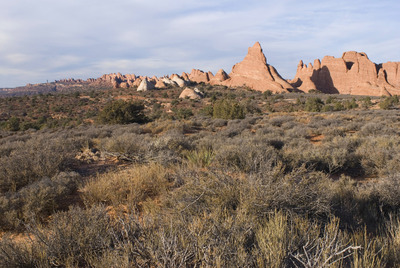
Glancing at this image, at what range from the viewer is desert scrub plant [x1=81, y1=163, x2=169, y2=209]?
3.60 metres

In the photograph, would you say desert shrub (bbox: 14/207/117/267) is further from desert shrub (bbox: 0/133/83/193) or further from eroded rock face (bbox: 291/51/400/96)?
eroded rock face (bbox: 291/51/400/96)

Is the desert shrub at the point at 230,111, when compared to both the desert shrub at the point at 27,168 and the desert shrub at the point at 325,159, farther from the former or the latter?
the desert shrub at the point at 27,168

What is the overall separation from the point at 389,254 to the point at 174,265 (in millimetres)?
1967

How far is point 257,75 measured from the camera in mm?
69938

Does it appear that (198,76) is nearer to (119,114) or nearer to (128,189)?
(119,114)

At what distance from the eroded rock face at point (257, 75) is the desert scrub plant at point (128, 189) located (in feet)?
210

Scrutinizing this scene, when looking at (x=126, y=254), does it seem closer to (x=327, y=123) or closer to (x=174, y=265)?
(x=174, y=265)

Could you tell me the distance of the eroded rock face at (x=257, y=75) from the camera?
6531 cm

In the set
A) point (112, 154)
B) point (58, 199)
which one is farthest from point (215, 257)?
point (112, 154)

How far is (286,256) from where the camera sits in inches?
69.7

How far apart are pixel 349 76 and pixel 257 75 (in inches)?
1150

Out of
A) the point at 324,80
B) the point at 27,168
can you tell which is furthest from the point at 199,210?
the point at 324,80

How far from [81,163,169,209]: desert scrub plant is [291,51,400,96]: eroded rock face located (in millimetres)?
72660

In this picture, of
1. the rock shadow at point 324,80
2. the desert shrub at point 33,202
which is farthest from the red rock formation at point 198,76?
the desert shrub at point 33,202
